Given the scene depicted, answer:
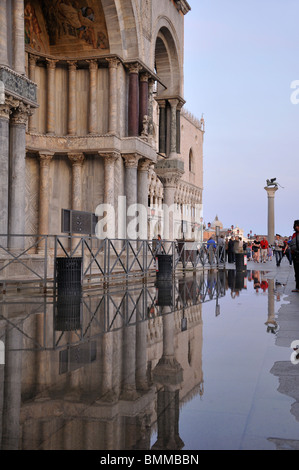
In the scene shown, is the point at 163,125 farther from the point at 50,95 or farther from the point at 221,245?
the point at 50,95

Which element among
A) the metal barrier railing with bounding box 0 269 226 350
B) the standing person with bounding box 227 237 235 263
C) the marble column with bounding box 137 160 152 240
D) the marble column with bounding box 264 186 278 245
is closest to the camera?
the metal barrier railing with bounding box 0 269 226 350

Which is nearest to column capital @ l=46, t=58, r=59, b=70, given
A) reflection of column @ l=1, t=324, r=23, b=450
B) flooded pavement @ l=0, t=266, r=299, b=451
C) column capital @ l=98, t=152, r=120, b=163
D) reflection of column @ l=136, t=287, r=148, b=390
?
column capital @ l=98, t=152, r=120, b=163

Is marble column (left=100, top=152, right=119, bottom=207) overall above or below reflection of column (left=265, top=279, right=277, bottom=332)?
above

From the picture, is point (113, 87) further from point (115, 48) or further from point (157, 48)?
point (157, 48)

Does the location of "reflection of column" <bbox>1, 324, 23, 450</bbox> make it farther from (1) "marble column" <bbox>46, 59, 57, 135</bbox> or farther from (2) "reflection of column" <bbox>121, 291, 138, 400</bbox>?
(1) "marble column" <bbox>46, 59, 57, 135</bbox>

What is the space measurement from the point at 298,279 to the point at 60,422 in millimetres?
10760

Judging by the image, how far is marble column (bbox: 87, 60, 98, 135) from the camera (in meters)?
→ 16.6

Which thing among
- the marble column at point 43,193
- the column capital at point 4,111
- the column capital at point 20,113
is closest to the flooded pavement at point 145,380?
the column capital at point 4,111

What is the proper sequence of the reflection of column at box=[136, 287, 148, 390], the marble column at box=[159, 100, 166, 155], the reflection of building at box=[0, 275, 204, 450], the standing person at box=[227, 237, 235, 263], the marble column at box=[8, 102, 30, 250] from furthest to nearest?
the standing person at box=[227, 237, 235, 263], the marble column at box=[159, 100, 166, 155], the marble column at box=[8, 102, 30, 250], the reflection of column at box=[136, 287, 148, 390], the reflection of building at box=[0, 275, 204, 450]

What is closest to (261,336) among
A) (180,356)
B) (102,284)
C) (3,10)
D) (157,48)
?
(180,356)

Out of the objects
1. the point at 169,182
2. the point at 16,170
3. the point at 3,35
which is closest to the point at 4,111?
the point at 16,170

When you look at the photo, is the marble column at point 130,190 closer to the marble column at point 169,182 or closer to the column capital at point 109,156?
the column capital at point 109,156

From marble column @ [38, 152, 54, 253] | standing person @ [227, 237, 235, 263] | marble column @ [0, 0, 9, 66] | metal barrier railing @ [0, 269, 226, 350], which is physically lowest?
metal barrier railing @ [0, 269, 226, 350]

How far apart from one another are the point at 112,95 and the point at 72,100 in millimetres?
1440
